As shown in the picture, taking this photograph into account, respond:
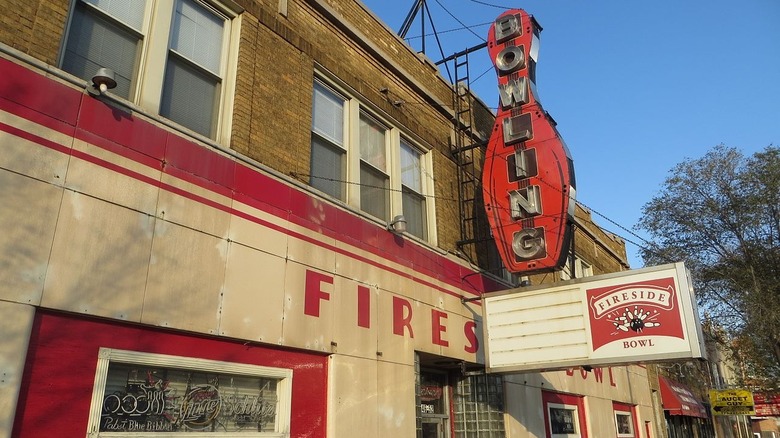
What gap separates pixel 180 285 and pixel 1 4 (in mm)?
2940

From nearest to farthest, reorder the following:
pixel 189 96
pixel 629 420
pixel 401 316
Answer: pixel 189 96
pixel 401 316
pixel 629 420

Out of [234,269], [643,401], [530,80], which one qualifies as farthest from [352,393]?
[643,401]

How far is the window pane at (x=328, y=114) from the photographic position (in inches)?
356

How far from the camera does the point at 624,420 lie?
18625mm

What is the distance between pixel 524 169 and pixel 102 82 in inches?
285

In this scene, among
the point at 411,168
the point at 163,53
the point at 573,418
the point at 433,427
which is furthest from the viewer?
the point at 573,418

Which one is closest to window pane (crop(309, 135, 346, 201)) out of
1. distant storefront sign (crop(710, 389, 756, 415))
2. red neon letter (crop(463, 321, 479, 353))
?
red neon letter (crop(463, 321, 479, 353))

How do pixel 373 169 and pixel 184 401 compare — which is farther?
pixel 373 169

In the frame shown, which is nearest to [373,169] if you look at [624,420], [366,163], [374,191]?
[366,163]

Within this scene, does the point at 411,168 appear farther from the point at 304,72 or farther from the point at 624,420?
the point at 624,420

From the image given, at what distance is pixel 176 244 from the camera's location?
235 inches

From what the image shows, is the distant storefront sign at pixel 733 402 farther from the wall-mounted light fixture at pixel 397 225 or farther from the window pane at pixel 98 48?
the window pane at pixel 98 48

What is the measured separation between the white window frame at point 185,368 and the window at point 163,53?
2615 millimetres

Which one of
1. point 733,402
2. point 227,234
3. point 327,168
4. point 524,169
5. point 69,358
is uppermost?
point 524,169
